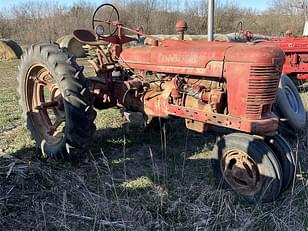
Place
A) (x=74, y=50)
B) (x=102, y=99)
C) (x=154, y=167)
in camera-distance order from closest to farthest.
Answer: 1. (x=154, y=167)
2. (x=102, y=99)
3. (x=74, y=50)

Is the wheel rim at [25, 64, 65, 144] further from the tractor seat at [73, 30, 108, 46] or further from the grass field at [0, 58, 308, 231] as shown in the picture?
the tractor seat at [73, 30, 108, 46]

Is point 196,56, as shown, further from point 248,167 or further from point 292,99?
point 292,99

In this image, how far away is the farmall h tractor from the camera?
2.97 meters

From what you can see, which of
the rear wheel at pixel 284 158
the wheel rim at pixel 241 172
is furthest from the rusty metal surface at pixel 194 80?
the wheel rim at pixel 241 172

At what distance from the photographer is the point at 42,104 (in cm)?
399

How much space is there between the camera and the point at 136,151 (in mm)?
4180

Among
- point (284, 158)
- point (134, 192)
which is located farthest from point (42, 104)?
point (284, 158)

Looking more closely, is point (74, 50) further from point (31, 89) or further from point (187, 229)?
point (187, 229)

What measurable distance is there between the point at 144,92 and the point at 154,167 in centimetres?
77

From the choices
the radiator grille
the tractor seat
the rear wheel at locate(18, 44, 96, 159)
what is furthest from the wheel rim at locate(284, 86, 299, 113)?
the rear wheel at locate(18, 44, 96, 159)

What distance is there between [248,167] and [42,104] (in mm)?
2185

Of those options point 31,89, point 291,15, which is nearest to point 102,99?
point 31,89

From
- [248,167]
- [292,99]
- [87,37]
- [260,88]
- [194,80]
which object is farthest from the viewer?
[292,99]

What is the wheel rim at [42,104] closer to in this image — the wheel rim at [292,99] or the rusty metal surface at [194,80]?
the rusty metal surface at [194,80]
